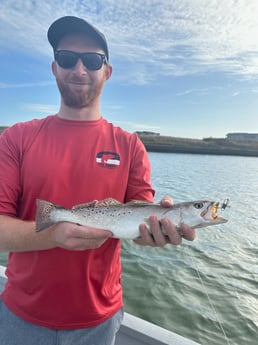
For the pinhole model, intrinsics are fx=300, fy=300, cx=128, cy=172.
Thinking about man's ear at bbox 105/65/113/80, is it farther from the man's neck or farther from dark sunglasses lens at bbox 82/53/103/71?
the man's neck

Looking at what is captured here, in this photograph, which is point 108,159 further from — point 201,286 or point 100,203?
point 201,286

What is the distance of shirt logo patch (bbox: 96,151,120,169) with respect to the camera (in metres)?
2.62

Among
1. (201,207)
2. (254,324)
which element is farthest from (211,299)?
(201,207)

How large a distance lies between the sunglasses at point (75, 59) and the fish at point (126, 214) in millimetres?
1298

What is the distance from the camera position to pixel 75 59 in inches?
111

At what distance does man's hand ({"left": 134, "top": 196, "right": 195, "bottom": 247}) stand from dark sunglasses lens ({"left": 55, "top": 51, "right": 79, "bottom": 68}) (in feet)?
5.06

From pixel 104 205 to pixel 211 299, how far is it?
22.2 ft

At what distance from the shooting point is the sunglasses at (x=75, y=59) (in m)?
2.82

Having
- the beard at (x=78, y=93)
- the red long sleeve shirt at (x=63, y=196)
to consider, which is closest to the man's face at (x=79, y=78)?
the beard at (x=78, y=93)

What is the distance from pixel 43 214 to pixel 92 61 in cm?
152

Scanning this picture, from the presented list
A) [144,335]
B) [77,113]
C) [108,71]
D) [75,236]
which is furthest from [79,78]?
[144,335]

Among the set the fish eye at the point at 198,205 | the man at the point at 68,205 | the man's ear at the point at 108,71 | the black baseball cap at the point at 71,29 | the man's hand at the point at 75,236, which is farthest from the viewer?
the man's ear at the point at 108,71

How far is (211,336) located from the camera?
21.8 ft

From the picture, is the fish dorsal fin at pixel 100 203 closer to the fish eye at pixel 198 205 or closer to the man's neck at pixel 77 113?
the fish eye at pixel 198 205
